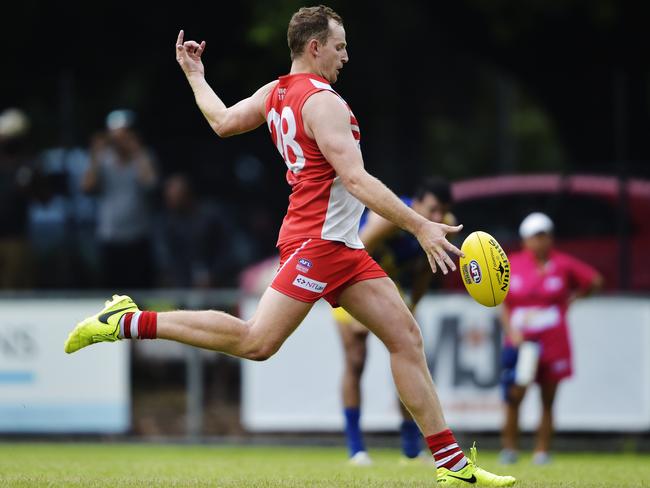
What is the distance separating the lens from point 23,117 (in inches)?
634

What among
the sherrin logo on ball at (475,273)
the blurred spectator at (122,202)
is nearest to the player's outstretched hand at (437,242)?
the sherrin logo on ball at (475,273)

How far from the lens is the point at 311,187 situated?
780 cm

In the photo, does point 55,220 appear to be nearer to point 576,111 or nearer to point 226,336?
point 576,111

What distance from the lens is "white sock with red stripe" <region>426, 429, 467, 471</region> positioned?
7.73 metres

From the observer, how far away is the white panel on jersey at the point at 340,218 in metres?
7.75

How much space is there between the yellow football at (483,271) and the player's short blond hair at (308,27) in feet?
4.54

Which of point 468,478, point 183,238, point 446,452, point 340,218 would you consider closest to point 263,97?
point 340,218

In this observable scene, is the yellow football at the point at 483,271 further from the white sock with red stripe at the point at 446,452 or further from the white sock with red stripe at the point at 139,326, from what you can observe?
the white sock with red stripe at the point at 139,326

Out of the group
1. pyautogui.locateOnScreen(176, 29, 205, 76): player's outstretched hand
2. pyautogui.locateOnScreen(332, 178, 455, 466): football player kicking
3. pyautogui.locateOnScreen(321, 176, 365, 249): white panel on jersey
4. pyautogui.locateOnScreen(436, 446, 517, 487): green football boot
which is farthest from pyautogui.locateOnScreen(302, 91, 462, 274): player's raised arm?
pyautogui.locateOnScreen(332, 178, 455, 466): football player kicking

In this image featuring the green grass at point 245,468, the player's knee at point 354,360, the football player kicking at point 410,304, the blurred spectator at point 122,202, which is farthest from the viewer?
the blurred spectator at point 122,202

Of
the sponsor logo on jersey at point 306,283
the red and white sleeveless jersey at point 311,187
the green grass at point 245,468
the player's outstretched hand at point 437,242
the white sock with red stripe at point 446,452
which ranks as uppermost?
the red and white sleeveless jersey at point 311,187

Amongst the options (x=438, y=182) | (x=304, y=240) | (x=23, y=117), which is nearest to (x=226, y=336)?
(x=304, y=240)

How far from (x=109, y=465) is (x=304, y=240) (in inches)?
144

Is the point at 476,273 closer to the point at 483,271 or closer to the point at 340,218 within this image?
the point at 483,271
